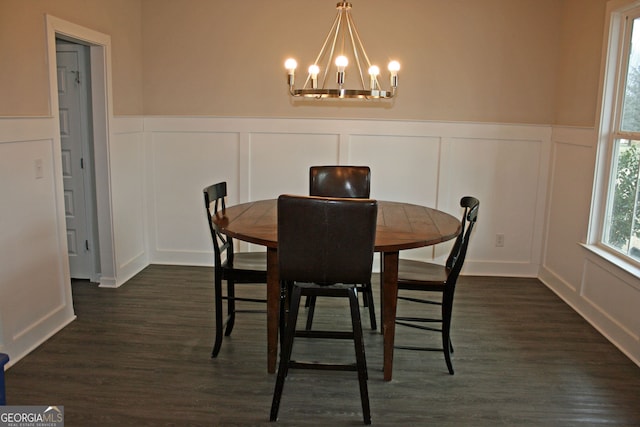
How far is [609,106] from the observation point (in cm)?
362

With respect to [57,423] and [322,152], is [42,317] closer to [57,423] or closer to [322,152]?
[57,423]

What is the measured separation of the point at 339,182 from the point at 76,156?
83.3 inches

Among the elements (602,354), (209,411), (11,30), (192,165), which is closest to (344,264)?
(209,411)

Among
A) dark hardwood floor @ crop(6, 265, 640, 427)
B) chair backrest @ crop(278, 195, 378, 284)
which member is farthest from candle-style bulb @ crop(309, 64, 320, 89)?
dark hardwood floor @ crop(6, 265, 640, 427)

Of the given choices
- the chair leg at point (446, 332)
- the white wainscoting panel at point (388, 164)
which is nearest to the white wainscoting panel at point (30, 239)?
the white wainscoting panel at point (388, 164)

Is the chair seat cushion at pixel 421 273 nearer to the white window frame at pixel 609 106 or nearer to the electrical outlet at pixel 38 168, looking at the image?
the white window frame at pixel 609 106

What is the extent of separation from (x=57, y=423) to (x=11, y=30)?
6.74 feet

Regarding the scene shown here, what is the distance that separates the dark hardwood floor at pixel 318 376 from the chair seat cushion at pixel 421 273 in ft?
1.62

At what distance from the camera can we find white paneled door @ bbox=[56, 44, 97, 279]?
3996 mm

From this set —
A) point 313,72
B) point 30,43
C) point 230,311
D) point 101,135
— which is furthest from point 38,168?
point 313,72

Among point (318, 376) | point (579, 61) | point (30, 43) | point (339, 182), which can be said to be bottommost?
point (318, 376)

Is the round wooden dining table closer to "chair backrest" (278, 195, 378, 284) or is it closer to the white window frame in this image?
"chair backrest" (278, 195, 378, 284)

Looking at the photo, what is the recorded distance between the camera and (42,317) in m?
3.22

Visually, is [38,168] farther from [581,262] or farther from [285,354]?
[581,262]
